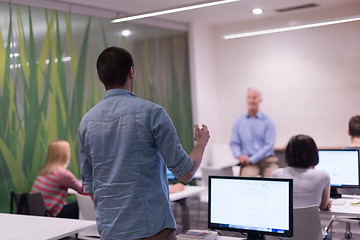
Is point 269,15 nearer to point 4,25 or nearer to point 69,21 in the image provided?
point 69,21

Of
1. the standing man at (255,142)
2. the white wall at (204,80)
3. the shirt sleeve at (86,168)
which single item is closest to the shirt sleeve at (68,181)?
the standing man at (255,142)

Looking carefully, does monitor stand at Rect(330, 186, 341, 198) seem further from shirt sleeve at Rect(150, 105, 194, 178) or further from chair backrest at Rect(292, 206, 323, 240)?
shirt sleeve at Rect(150, 105, 194, 178)

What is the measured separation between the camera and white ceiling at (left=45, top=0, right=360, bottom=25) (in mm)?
7219

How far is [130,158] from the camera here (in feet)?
7.86

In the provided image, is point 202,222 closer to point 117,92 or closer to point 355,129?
point 355,129

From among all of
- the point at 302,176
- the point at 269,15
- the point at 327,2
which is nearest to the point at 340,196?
the point at 302,176

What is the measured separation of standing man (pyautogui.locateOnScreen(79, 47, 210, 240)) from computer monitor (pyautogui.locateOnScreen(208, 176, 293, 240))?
925mm

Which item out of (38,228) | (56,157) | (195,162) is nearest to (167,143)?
(195,162)

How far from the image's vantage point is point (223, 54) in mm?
9727

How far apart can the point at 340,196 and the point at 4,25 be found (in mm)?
4047

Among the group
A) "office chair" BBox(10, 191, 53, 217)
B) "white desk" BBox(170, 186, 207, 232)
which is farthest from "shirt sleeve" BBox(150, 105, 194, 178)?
"office chair" BBox(10, 191, 53, 217)

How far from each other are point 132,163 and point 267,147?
559cm

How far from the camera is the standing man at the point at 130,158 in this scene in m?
2.38

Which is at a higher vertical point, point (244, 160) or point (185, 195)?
point (244, 160)
